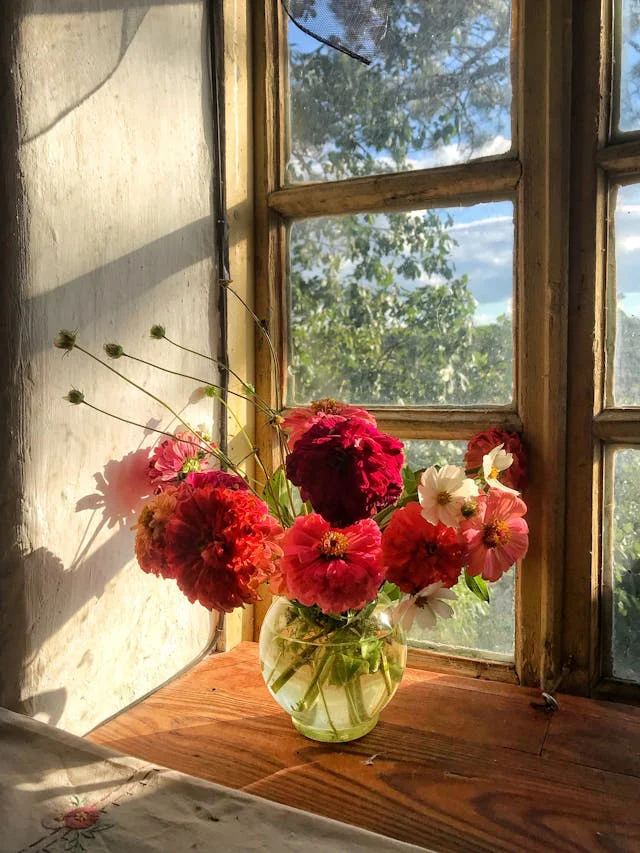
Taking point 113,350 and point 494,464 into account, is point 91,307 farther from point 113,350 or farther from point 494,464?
point 494,464

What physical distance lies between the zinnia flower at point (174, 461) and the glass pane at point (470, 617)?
1.14ft

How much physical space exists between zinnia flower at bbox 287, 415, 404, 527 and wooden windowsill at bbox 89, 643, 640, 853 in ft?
1.06

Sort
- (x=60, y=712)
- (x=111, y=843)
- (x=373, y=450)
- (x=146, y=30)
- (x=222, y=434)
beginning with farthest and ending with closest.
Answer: (x=222, y=434) → (x=146, y=30) → (x=60, y=712) → (x=373, y=450) → (x=111, y=843)

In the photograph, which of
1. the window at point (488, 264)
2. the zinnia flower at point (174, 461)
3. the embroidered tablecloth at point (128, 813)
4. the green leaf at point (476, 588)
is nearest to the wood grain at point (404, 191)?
the window at point (488, 264)

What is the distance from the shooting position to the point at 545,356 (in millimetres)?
973

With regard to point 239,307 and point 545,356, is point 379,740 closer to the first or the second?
point 545,356

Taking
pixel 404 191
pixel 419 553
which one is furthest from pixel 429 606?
pixel 404 191

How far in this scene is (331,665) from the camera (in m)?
0.82

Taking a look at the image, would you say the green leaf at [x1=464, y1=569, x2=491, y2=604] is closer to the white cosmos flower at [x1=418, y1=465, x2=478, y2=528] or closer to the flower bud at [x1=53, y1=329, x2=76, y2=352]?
the white cosmos flower at [x1=418, y1=465, x2=478, y2=528]

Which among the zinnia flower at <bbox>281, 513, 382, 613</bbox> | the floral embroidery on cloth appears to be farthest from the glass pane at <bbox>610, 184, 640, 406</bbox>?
the floral embroidery on cloth

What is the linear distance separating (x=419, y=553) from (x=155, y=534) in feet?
0.99

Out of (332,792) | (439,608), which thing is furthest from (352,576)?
(332,792)

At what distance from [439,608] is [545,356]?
0.41 meters

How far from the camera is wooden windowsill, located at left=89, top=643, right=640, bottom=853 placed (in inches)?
28.0
